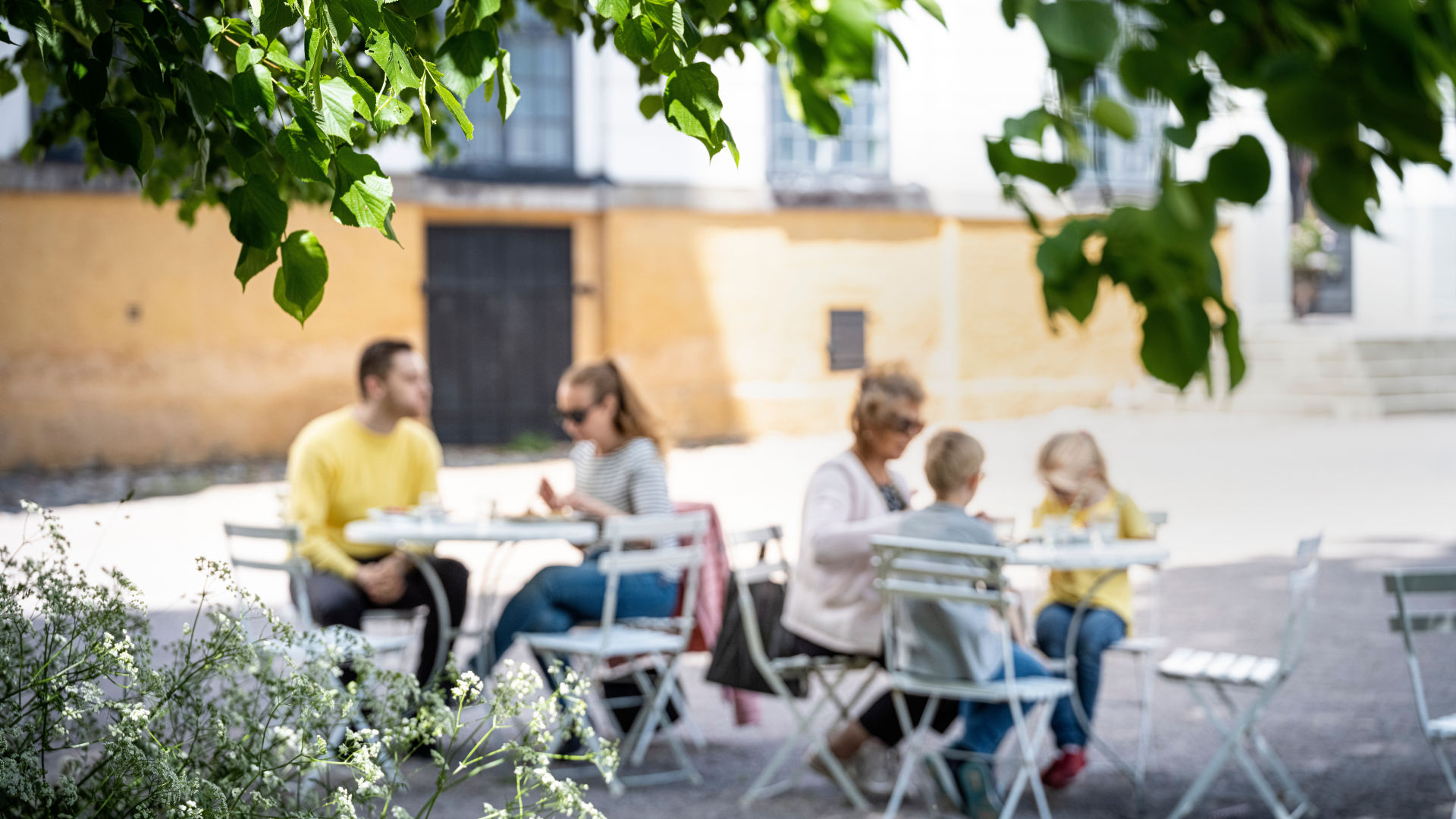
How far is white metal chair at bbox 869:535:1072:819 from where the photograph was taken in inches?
182

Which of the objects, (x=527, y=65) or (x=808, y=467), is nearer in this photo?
(x=808, y=467)

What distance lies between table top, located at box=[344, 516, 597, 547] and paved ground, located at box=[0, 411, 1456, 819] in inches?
14.7

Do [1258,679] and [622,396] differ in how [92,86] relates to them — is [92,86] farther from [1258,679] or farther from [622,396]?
[622,396]

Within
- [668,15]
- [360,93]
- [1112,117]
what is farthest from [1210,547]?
[1112,117]

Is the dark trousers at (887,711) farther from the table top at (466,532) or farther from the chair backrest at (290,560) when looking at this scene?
the chair backrest at (290,560)

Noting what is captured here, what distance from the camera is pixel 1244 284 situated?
2062 centimetres

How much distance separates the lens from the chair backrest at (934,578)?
15.1 ft

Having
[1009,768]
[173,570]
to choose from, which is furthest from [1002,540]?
[173,570]

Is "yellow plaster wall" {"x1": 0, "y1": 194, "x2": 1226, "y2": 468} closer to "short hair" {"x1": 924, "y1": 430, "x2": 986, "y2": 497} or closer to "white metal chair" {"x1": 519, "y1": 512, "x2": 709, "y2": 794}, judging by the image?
"white metal chair" {"x1": 519, "y1": 512, "x2": 709, "y2": 794}

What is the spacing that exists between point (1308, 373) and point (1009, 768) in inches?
599

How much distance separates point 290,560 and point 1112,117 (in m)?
4.69

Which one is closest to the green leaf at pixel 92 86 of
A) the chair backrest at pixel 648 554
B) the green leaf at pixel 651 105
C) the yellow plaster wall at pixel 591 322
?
the green leaf at pixel 651 105

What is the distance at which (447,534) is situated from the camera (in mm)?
5508

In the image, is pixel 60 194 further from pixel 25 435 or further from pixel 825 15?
pixel 825 15
